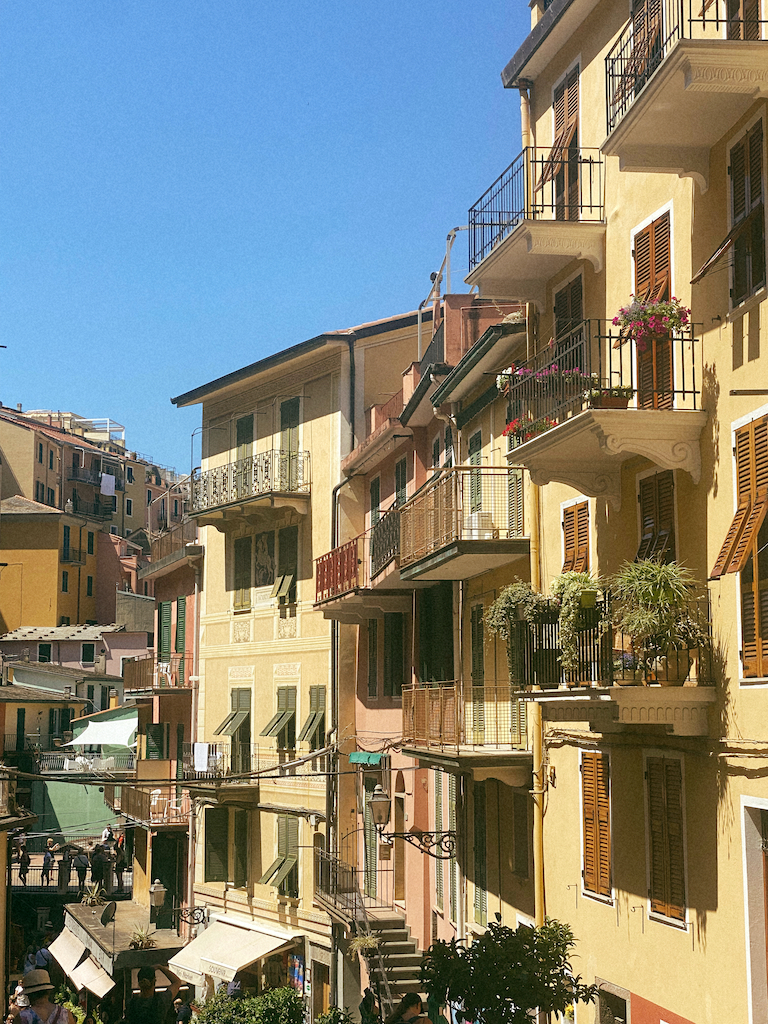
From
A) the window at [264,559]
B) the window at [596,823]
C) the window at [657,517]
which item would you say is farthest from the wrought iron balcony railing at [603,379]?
the window at [264,559]

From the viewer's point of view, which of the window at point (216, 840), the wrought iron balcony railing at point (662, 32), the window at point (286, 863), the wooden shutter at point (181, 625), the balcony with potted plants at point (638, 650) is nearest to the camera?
the wrought iron balcony railing at point (662, 32)

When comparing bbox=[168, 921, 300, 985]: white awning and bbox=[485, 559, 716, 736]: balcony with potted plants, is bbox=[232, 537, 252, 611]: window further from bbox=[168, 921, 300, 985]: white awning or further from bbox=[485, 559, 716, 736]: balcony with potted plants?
bbox=[485, 559, 716, 736]: balcony with potted plants

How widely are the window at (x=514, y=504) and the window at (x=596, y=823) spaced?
4.58 metres

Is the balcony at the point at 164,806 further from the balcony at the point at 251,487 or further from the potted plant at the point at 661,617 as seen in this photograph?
the potted plant at the point at 661,617

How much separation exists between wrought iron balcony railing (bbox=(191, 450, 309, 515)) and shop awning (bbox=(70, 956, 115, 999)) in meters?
12.0

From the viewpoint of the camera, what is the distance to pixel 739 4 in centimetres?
1238

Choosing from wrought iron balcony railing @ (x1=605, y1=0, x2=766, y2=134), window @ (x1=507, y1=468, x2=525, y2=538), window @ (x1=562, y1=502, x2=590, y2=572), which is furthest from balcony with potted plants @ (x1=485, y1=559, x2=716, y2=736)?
window @ (x1=507, y1=468, x2=525, y2=538)

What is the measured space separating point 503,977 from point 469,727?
8.07 m

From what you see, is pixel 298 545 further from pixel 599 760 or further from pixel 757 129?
pixel 757 129

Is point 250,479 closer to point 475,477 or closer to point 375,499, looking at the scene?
point 375,499

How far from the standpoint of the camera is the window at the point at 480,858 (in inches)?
837

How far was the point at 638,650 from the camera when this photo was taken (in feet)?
43.4

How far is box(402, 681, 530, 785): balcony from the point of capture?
61.9ft

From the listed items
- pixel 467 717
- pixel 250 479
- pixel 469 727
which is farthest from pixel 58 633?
pixel 469 727
